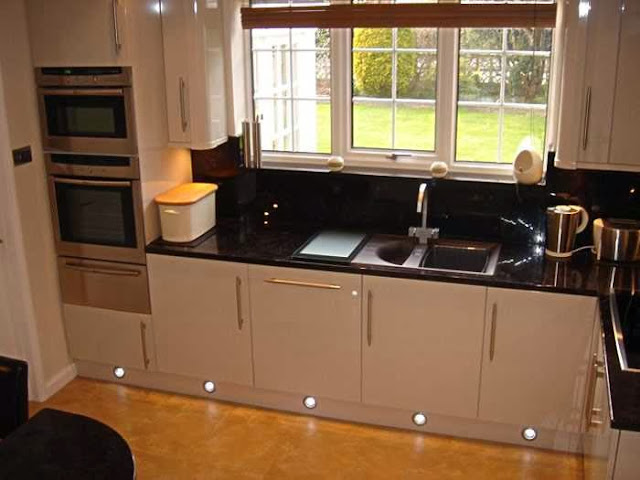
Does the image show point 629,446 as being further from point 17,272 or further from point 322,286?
point 17,272

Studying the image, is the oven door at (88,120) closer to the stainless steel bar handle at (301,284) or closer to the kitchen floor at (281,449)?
the stainless steel bar handle at (301,284)

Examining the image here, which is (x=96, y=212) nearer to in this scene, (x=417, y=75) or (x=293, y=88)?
(x=293, y=88)

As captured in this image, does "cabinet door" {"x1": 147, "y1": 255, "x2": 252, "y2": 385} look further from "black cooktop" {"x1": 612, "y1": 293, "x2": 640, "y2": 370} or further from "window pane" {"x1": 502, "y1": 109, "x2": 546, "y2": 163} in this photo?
"black cooktop" {"x1": 612, "y1": 293, "x2": 640, "y2": 370}

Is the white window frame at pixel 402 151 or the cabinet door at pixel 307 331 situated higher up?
the white window frame at pixel 402 151

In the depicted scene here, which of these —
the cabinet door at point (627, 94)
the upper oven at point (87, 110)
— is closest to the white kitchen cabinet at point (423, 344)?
the cabinet door at point (627, 94)

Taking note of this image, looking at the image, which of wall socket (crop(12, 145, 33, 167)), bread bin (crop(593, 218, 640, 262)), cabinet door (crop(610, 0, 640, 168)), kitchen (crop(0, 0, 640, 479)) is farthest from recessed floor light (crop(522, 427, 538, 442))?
wall socket (crop(12, 145, 33, 167))

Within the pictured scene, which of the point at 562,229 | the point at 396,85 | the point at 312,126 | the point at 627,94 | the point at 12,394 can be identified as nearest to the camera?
the point at 12,394

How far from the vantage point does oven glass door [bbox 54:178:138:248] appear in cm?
380

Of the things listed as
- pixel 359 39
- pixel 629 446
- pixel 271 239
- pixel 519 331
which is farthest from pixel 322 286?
pixel 629 446

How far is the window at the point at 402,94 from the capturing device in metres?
3.74

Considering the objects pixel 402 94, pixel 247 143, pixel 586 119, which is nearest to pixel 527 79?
pixel 586 119

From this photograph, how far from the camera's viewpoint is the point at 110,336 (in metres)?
4.05

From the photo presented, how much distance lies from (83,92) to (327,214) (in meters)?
1.40

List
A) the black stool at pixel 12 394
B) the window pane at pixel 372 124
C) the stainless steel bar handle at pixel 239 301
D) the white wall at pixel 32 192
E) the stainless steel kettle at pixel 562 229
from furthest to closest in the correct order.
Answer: the window pane at pixel 372 124 < the stainless steel bar handle at pixel 239 301 < the white wall at pixel 32 192 < the stainless steel kettle at pixel 562 229 < the black stool at pixel 12 394
